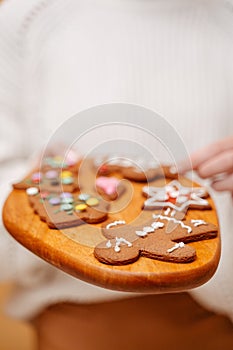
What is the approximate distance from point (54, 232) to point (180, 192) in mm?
100

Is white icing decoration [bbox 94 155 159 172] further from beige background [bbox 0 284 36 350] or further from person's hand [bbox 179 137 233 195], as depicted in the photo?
beige background [bbox 0 284 36 350]

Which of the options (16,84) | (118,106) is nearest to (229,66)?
(118,106)

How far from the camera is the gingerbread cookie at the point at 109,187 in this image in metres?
0.38

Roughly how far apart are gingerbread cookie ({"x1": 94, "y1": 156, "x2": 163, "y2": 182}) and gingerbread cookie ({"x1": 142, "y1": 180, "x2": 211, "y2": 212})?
0.02 m

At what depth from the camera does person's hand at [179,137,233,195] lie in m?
0.39

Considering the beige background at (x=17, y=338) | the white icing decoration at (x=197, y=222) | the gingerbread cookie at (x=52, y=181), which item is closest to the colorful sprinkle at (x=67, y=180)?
the gingerbread cookie at (x=52, y=181)

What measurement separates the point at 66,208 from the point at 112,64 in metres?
0.25

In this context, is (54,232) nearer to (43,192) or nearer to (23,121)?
(43,192)

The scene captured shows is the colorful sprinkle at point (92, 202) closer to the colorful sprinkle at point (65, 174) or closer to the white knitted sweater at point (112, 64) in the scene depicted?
the colorful sprinkle at point (65, 174)

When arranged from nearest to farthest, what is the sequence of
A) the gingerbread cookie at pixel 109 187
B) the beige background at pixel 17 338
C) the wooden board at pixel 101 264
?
1. the wooden board at pixel 101 264
2. the gingerbread cookie at pixel 109 187
3. the beige background at pixel 17 338

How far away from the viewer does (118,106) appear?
1.66 feet

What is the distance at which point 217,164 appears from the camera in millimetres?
390

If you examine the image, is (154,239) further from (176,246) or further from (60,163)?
(60,163)

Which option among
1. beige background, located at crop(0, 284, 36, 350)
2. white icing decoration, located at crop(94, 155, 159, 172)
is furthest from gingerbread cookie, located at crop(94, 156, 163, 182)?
beige background, located at crop(0, 284, 36, 350)
